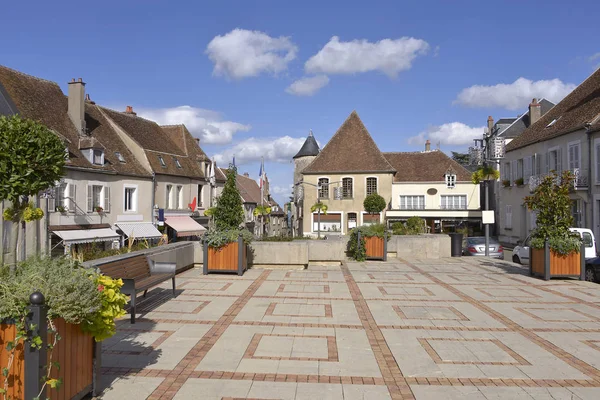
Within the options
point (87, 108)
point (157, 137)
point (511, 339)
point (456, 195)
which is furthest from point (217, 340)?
point (456, 195)

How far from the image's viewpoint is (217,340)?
7.57 metres

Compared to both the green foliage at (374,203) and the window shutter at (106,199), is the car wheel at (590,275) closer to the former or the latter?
the window shutter at (106,199)

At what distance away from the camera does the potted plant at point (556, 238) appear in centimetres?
1412

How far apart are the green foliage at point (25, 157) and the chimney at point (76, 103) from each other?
74.7 ft

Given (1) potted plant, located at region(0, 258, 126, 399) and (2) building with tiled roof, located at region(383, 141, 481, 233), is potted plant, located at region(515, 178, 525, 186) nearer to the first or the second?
(2) building with tiled roof, located at region(383, 141, 481, 233)

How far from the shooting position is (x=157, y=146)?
114 ft

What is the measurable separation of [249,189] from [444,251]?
152 feet

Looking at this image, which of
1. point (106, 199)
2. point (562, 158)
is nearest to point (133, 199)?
point (106, 199)

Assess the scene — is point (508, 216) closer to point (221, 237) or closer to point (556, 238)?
point (556, 238)

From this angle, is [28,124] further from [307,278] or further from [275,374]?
[307,278]

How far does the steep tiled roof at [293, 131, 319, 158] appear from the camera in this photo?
56594 millimetres

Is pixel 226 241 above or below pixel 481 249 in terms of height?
above

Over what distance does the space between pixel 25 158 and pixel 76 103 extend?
23.5 m

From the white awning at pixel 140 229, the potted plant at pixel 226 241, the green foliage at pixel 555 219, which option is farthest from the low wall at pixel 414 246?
the white awning at pixel 140 229
